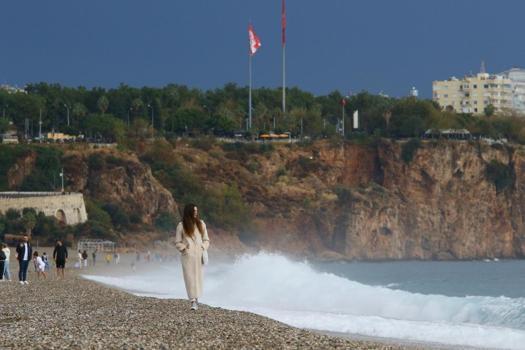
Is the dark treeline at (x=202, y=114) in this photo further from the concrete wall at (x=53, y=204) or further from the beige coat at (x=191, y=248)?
the beige coat at (x=191, y=248)

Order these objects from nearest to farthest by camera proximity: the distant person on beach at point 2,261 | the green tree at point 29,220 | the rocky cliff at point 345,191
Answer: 1. the distant person on beach at point 2,261
2. the green tree at point 29,220
3. the rocky cliff at point 345,191

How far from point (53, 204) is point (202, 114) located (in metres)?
34.6

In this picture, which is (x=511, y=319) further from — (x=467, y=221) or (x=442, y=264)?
(x=467, y=221)

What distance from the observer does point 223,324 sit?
1959 centimetres

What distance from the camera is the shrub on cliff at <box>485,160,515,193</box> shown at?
103562mm

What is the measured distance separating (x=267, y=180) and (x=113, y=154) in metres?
12.2

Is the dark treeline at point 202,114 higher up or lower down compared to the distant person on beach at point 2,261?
higher up

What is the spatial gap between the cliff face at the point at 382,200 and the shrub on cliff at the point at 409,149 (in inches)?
10.4

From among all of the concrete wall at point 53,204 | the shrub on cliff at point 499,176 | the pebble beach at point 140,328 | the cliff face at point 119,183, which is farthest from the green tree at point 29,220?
the pebble beach at point 140,328

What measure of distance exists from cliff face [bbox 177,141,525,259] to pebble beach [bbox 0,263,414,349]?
224 feet

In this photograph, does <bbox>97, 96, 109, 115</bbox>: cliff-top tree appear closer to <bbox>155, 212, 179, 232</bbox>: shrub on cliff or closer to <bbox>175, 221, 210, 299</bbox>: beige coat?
<bbox>155, 212, 179, 232</bbox>: shrub on cliff

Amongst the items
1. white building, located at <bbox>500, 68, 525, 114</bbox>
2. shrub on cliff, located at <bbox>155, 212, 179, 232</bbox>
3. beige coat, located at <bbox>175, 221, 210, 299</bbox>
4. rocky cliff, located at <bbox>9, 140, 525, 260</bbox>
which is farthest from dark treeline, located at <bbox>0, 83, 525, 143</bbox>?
beige coat, located at <bbox>175, 221, 210, 299</bbox>

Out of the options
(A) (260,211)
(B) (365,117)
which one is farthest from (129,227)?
(B) (365,117)

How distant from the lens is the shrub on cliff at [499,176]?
340ft
